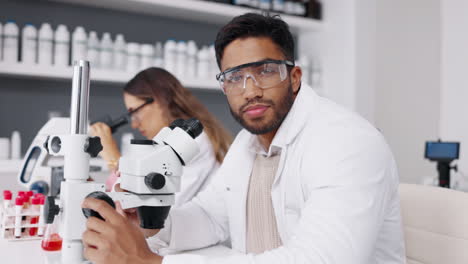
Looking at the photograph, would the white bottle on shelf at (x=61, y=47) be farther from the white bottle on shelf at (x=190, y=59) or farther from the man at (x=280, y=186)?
the man at (x=280, y=186)

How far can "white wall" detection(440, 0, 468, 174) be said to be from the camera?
2.68m

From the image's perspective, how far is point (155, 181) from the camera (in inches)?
31.5

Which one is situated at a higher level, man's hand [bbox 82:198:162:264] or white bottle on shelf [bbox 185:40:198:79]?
white bottle on shelf [bbox 185:40:198:79]

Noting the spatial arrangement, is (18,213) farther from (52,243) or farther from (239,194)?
(239,194)

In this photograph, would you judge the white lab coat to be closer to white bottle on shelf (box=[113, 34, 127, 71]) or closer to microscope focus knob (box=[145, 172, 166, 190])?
microscope focus knob (box=[145, 172, 166, 190])

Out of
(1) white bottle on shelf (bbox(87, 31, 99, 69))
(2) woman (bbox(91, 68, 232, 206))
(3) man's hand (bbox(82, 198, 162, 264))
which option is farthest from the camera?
(1) white bottle on shelf (bbox(87, 31, 99, 69))

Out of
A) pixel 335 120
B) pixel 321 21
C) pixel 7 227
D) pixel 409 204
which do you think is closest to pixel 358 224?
pixel 335 120

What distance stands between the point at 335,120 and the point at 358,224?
28 centimetres

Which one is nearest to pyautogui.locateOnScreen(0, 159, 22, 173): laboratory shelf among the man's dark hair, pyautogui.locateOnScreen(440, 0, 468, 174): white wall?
the man's dark hair

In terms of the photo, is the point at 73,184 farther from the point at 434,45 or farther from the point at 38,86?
the point at 434,45

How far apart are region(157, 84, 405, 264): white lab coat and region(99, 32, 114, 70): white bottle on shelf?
1346 mm

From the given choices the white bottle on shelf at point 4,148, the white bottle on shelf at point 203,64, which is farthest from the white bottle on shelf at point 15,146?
the white bottle on shelf at point 203,64

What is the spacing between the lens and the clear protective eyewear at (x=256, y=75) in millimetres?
1130

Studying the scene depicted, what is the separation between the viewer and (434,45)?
3.00 metres
